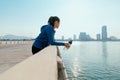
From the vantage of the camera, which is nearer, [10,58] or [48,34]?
[48,34]

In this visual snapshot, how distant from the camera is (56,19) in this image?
5363 millimetres

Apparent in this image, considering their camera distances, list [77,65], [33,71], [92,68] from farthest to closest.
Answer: [77,65] → [92,68] → [33,71]

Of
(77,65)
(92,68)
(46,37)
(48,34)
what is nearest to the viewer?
(48,34)

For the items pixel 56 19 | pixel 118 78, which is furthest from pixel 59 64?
pixel 118 78

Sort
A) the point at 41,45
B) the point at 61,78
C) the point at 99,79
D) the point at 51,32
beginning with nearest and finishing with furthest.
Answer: the point at 61,78 < the point at 51,32 < the point at 41,45 < the point at 99,79

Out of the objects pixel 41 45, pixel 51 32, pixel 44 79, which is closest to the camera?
pixel 44 79

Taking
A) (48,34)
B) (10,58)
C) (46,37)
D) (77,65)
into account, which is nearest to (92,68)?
(77,65)

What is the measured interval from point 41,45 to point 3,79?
4.22 meters

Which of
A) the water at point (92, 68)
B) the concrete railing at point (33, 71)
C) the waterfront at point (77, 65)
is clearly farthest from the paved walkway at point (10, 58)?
the water at point (92, 68)

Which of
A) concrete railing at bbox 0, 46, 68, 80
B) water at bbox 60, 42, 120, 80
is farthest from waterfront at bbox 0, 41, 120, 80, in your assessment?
concrete railing at bbox 0, 46, 68, 80

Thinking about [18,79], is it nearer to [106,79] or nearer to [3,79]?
[3,79]

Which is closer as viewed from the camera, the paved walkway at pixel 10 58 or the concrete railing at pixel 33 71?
the concrete railing at pixel 33 71

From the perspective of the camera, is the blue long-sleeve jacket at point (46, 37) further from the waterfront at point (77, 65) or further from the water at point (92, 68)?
the water at point (92, 68)

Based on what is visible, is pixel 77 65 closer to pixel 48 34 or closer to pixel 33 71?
pixel 48 34
